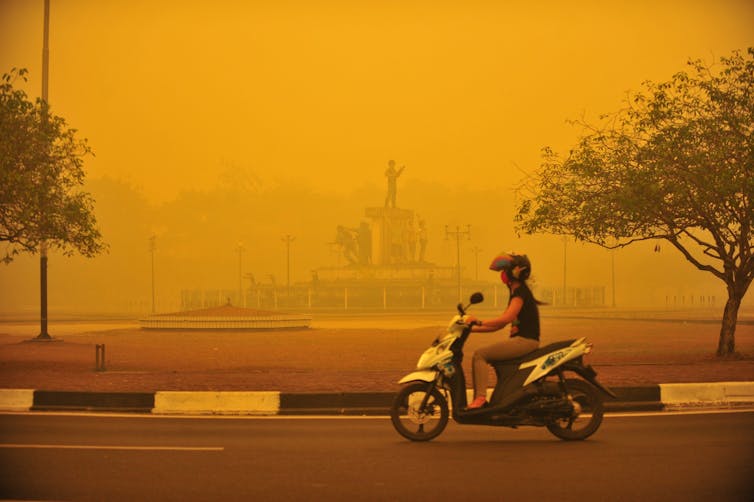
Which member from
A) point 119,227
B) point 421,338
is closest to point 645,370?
point 421,338

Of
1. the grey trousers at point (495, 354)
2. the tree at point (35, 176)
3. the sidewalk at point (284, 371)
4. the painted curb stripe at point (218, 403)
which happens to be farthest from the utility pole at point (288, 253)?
the grey trousers at point (495, 354)

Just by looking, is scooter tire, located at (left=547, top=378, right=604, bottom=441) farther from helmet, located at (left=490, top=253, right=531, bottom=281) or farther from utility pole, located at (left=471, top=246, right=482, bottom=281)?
utility pole, located at (left=471, top=246, right=482, bottom=281)

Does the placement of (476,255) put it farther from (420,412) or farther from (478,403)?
(478,403)

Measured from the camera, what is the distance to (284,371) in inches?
747

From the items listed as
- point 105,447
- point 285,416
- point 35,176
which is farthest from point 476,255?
point 105,447

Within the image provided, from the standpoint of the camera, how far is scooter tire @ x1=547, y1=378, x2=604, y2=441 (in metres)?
10.1

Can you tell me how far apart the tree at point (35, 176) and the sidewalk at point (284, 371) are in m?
2.65

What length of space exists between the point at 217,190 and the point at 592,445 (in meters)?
75.2

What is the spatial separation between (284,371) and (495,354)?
9.36m

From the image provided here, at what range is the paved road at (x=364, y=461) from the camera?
7.49 m

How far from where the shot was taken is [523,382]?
32.5ft

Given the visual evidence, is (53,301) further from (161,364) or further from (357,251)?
(161,364)

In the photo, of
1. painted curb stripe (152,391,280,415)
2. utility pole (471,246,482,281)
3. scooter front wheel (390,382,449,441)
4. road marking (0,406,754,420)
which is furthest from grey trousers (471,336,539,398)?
utility pole (471,246,482,281)

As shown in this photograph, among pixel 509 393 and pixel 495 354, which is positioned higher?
pixel 495 354
